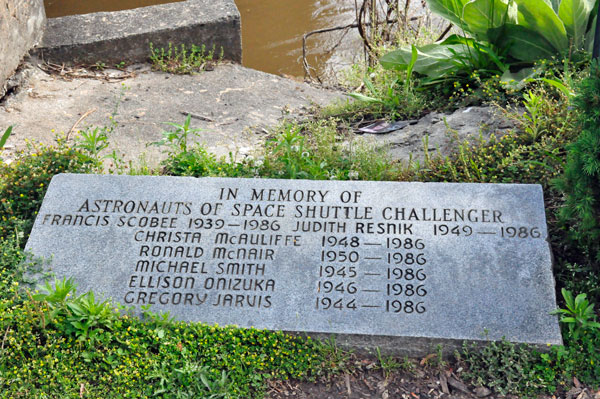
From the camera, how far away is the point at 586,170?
3.37 meters

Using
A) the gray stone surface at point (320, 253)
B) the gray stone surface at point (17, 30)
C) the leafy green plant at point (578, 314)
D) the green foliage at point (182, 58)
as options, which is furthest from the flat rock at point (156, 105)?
the leafy green plant at point (578, 314)

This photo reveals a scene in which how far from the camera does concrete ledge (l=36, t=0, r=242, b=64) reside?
6.50m

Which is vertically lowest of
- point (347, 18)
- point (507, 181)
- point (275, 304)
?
point (347, 18)

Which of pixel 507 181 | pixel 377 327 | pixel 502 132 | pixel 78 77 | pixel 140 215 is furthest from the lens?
pixel 78 77

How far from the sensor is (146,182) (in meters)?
4.09

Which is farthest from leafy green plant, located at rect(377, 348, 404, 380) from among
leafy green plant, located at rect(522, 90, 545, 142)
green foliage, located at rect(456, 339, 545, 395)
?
leafy green plant, located at rect(522, 90, 545, 142)

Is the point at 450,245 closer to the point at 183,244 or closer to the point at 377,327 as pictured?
the point at 377,327

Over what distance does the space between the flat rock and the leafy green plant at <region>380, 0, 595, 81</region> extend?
1269 mm

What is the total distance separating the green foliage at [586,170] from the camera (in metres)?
3.38

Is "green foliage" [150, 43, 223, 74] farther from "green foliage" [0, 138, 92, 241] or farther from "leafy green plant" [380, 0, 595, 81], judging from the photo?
"green foliage" [0, 138, 92, 241]

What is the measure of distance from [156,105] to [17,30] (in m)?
1.45

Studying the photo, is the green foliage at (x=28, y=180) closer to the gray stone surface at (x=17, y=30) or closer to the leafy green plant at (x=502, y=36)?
the gray stone surface at (x=17, y=30)

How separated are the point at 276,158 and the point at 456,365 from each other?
208 cm

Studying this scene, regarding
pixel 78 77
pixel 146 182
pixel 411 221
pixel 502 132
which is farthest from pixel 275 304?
pixel 78 77
